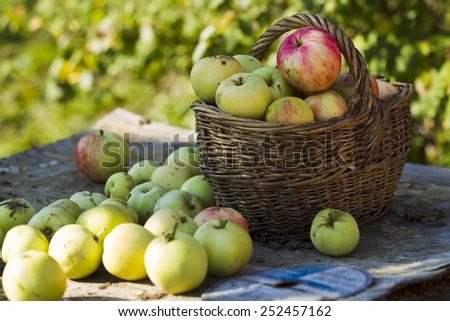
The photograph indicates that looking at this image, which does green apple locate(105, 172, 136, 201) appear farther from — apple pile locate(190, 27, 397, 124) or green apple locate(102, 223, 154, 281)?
green apple locate(102, 223, 154, 281)

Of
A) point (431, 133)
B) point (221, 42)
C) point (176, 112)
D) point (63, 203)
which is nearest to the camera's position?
point (63, 203)

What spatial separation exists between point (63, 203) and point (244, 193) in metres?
0.66

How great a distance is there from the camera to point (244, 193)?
2.62 m

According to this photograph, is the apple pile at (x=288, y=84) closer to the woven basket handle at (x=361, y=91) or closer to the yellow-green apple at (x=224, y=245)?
the woven basket handle at (x=361, y=91)

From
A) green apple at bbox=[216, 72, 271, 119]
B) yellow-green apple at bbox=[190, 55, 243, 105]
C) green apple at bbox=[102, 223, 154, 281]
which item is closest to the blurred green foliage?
yellow-green apple at bbox=[190, 55, 243, 105]

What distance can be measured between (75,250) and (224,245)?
471mm

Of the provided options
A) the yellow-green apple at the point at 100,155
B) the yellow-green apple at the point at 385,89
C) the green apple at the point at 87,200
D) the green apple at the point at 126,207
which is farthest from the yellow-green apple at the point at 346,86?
the yellow-green apple at the point at 100,155

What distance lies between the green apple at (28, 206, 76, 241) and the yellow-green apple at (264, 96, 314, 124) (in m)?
0.80

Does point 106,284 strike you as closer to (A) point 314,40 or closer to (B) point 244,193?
(B) point 244,193

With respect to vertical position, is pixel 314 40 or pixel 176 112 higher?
pixel 314 40

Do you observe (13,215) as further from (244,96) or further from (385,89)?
(385,89)

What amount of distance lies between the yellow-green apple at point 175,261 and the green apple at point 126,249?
0.24 ft
